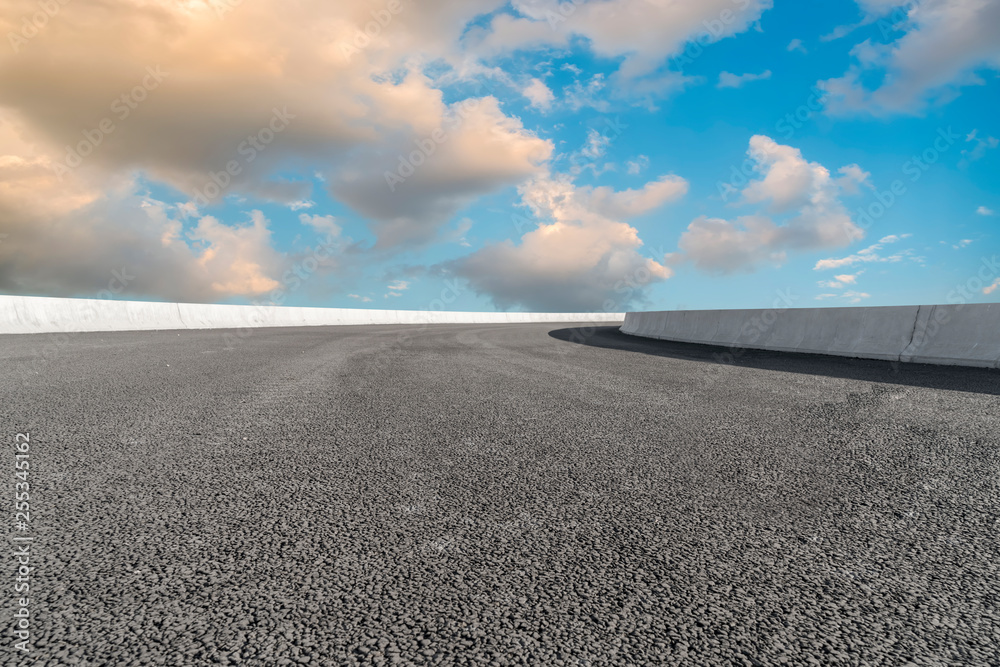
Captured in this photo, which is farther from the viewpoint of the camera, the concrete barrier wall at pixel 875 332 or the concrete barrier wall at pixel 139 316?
the concrete barrier wall at pixel 139 316

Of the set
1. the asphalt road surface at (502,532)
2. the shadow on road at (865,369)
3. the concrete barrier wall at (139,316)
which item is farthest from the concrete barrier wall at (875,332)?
the concrete barrier wall at (139,316)

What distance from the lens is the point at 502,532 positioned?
9.05 ft

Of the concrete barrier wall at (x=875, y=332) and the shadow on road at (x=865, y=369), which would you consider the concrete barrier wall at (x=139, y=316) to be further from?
the concrete barrier wall at (x=875, y=332)

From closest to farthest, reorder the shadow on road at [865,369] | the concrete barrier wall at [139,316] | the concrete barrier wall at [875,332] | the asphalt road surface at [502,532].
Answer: the asphalt road surface at [502,532]
the shadow on road at [865,369]
the concrete barrier wall at [875,332]
the concrete barrier wall at [139,316]

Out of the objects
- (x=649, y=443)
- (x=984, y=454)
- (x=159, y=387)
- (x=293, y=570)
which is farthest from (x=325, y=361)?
(x=984, y=454)

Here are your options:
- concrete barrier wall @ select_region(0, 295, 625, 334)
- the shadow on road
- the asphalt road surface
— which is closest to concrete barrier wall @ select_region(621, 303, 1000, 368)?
the shadow on road

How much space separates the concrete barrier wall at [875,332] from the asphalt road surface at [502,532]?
5.03 metres

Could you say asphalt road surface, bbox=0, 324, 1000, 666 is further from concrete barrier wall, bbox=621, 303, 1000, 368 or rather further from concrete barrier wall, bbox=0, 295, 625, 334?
concrete barrier wall, bbox=0, 295, 625, 334

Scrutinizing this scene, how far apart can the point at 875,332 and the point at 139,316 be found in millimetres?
21000

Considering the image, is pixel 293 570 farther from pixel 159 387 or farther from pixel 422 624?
pixel 159 387

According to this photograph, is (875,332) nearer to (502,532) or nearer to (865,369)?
(865,369)

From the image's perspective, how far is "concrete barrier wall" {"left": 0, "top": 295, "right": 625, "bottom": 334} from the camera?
15.7m

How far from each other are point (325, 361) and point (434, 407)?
462 centimetres

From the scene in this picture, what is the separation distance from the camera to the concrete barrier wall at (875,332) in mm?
10148
